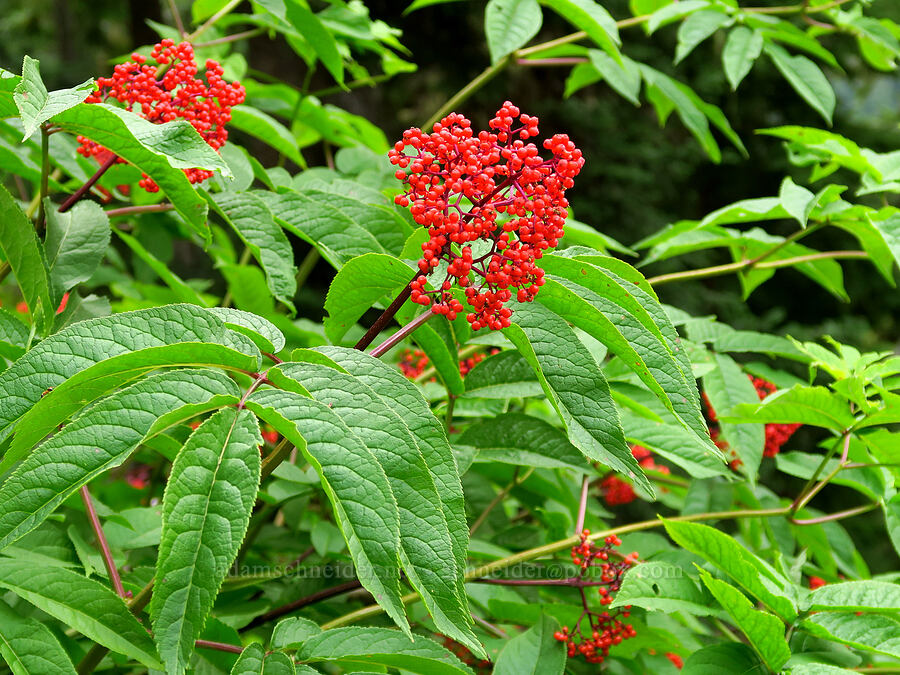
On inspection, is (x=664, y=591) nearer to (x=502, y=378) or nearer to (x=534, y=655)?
(x=534, y=655)

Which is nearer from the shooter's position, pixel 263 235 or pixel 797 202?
pixel 263 235

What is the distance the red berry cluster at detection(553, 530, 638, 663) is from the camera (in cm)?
135

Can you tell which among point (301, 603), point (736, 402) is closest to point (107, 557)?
point (301, 603)

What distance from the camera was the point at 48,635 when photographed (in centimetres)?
97

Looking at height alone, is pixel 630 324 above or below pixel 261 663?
above

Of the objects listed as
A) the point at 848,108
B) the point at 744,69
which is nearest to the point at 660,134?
the point at 848,108

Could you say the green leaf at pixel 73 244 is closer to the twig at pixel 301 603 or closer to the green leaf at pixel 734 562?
the twig at pixel 301 603

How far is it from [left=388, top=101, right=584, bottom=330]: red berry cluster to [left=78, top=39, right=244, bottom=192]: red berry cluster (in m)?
0.43

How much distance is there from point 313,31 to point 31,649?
1303mm

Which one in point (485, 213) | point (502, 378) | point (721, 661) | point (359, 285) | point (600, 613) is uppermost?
point (485, 213)

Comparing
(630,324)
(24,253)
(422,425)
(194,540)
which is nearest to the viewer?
(194,540)

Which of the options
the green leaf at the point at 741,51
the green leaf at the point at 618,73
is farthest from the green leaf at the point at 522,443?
the green leaf at the point at 741,51

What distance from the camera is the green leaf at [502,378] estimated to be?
134 centimetres

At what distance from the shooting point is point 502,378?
137 cm
